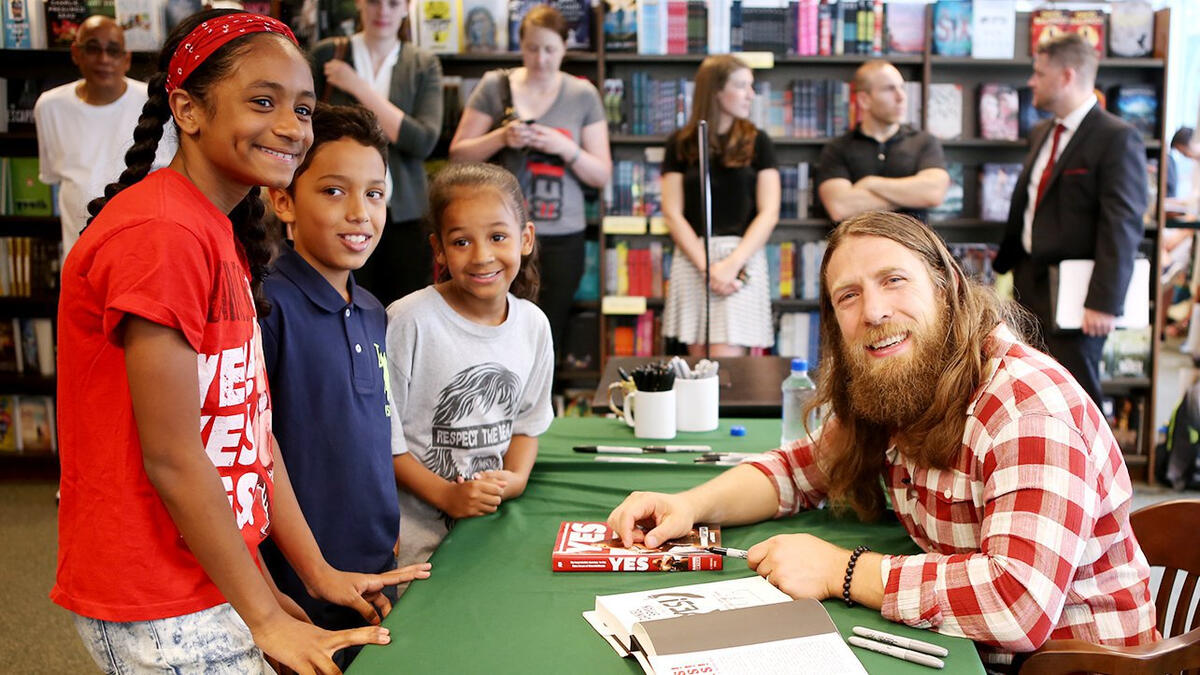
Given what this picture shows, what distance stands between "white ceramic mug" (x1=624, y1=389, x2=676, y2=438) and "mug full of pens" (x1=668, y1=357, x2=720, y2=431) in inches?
3.2

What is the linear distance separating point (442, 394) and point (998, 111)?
375cm

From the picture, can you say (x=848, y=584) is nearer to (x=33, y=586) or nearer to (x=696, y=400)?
(x=696, y=400)

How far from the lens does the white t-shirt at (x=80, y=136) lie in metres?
4.02

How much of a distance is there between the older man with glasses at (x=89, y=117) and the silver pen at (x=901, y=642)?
12.2 feet

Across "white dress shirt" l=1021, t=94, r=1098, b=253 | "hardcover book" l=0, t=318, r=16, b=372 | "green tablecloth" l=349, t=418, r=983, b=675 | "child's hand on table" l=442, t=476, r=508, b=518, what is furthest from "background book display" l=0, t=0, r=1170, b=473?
"child's hand on table" l=442, t=476, r=508, b=518

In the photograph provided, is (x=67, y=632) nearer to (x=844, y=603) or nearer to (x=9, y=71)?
(x=844, y=603)

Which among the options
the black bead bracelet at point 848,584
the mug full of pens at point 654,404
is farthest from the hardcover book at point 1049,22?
the black bead bracelet at point 848,584

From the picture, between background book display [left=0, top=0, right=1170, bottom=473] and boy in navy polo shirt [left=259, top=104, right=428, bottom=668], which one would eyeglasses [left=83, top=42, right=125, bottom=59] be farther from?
boy in navy polo shirt [left=259, top=104, right=428, bottom=668]

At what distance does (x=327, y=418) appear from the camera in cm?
156

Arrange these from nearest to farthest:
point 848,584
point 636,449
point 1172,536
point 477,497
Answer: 1. point 848,584
2. point 1172,536
3. point 477,497
4. point 636,449

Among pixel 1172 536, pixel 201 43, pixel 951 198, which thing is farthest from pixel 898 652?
pixel 951 198

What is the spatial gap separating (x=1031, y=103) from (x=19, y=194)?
487 centimetres

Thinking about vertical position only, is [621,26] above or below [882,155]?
above

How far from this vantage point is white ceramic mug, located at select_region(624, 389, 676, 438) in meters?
2.15
